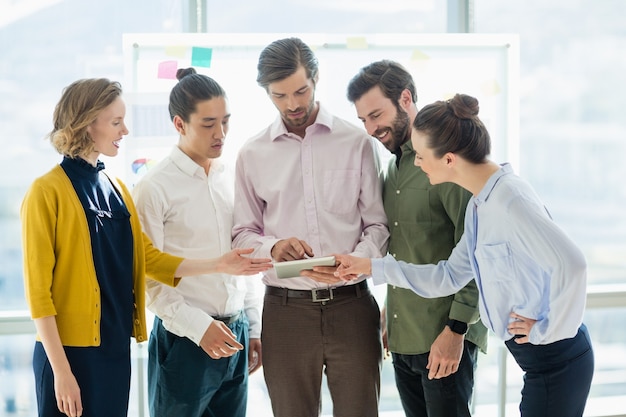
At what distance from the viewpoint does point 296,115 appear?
2459mm

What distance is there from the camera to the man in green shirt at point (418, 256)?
2.32 m

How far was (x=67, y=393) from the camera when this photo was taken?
2.00m

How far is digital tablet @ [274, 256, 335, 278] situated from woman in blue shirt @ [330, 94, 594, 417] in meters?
0.41

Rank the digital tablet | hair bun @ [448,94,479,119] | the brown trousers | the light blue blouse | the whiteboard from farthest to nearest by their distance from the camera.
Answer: the whiteboard → the brown trousers → the digital tablet → hair bun @ [448,94,479,119] → the light blue blouse

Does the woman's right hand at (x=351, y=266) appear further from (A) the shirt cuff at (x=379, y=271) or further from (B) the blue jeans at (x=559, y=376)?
(B) the blue jeans at (x=559, y=376)

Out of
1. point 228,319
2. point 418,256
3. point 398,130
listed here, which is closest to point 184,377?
point 228,319

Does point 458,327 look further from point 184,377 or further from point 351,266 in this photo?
point 184,377

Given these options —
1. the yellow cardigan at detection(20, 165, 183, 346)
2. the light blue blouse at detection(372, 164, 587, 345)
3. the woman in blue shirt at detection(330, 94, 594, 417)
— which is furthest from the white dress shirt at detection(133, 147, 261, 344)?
the light blue blouse at detection(372, 164, 587, 345)

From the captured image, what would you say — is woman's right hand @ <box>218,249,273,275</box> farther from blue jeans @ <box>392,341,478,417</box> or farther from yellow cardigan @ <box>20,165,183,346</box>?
blue jeans @ <box>392,341,478,417</box>

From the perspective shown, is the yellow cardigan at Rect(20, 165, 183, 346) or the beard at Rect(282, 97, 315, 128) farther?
the beard at Rect(282, 97, 315, 128)

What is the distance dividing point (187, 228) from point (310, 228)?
42cm

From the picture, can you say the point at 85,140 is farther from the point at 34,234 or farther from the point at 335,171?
the point at 335,171

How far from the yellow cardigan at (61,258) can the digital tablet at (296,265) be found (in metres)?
0.54

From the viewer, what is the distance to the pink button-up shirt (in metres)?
2.47
